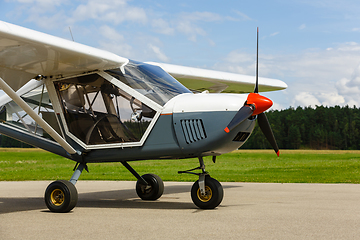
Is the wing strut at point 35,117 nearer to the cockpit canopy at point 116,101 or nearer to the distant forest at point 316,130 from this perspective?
the cockpit canopy at point 116,101

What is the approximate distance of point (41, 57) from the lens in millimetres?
7012

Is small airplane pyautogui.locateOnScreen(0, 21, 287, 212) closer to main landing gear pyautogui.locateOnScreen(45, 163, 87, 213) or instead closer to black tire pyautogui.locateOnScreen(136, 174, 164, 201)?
main landing gear pyautogui.locateOnScreen(45, 163, 87, 213)

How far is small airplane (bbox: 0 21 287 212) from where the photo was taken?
20.8 ft

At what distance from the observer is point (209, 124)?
633 centimetres

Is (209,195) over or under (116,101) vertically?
under

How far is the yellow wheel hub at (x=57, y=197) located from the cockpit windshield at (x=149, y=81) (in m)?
2.39

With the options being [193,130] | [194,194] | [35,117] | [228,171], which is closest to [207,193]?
[194,194]

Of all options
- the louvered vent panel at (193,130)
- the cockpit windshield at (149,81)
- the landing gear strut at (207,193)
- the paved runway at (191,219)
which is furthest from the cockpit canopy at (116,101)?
the paved runway at (191,219)

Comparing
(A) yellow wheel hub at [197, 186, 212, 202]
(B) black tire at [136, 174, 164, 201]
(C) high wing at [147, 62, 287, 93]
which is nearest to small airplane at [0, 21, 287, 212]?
(A) yellow wheel hub at [197, 186, 212, 202]

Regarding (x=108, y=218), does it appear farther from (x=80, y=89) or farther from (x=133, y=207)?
(x=80, y=89)

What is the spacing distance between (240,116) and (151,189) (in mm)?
3735

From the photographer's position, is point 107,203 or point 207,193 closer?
point 207,193

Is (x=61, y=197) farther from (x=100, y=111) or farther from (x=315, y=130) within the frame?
(x=315, y=130)

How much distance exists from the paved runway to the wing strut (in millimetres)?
1281
